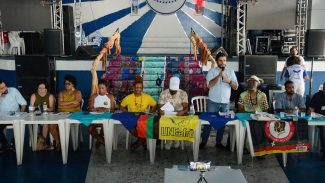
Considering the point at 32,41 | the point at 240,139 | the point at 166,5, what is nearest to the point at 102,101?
the point at 240,139

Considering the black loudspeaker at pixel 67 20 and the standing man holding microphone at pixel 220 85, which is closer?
the standing man holding microphone at pixel 220 85

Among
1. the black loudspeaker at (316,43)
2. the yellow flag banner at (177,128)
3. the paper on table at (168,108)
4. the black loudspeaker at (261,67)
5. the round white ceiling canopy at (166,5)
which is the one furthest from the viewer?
the round white ceiling canopy at (166,5)

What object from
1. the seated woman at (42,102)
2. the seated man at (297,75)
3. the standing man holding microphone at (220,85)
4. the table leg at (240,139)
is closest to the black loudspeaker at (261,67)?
the seated man at (297,75)

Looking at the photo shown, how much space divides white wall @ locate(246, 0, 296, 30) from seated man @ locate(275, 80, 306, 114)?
7342mm

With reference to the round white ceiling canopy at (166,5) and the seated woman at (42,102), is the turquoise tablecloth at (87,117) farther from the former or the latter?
the round white ceiling canopy at (166,5)

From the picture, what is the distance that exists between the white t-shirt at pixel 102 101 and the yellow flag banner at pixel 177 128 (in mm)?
1118

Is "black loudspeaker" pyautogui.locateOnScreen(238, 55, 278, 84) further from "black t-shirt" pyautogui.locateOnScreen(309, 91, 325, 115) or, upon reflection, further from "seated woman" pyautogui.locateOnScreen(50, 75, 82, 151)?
"seated woman" pyautogui.locateOnScreen(50, 75, 82, 151)

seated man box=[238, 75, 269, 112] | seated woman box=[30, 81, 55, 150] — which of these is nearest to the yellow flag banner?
seated man box=[238, 75, 269, 112]

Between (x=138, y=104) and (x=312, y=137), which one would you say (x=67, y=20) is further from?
(x=312, y=137)

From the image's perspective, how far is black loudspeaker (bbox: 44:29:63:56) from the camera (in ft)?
28.8

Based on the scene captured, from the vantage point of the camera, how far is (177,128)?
14.9 feet

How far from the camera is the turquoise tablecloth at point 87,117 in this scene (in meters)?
4.66

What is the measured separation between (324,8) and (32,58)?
8720 mm

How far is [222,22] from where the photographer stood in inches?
476
